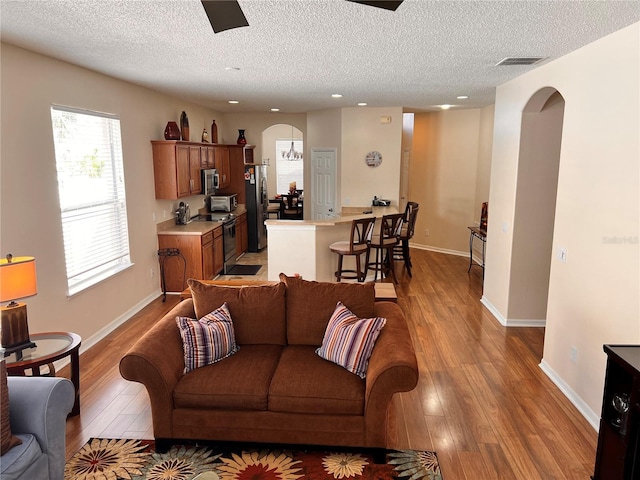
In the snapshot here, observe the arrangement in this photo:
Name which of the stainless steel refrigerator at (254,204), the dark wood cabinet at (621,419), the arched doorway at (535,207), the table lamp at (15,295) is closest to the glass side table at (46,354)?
the table lamp at (15,295)

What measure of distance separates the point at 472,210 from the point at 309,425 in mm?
6727

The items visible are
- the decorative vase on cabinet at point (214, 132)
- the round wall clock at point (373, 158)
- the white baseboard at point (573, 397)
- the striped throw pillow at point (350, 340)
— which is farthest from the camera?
the decorative vase on cabinet at point (214, 132)

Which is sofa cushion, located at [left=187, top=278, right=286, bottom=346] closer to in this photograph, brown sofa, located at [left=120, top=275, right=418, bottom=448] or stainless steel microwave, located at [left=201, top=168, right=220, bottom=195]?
brown sofa, located at [left=120, top=275, right=418, bottom=448]

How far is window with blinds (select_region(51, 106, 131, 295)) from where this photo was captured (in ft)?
13.6

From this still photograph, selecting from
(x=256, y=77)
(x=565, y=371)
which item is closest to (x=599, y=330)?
(x=565, y=371)

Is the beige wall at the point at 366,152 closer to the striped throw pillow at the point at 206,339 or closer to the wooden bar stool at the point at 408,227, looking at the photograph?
the wooden bar stool at the point at 408,227

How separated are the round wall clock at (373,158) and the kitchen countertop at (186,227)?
283cm

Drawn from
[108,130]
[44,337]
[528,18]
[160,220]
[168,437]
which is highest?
[528,18]

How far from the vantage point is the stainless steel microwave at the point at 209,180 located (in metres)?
7.07

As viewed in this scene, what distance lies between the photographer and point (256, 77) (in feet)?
15.5

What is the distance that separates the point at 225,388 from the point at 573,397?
2638 mm

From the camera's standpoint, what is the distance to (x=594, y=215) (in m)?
3.28

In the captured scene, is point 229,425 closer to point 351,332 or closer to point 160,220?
point 351,332

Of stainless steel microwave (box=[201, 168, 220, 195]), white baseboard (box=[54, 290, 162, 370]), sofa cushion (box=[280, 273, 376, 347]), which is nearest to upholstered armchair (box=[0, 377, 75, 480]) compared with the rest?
sofa cushion (box=[280, 273, 376, 347])
